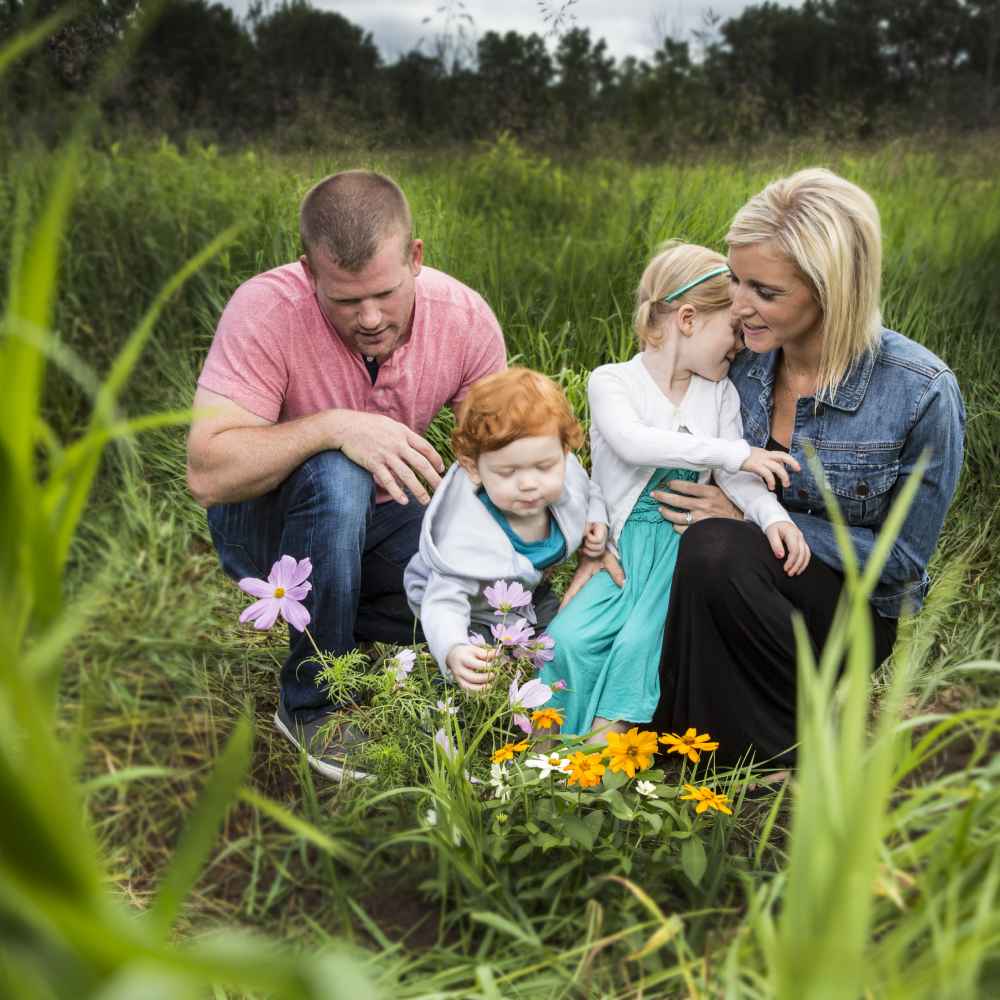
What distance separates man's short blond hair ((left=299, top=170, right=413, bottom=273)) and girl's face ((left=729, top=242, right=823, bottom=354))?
31.9 inches

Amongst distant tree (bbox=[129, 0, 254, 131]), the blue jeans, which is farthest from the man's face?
distant tree (bbox=[129, 0, 254, 131])

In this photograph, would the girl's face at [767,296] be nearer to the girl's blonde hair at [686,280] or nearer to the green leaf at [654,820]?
the girl's blonde hair at [686,280]

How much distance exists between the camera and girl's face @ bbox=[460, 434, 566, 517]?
221 cm

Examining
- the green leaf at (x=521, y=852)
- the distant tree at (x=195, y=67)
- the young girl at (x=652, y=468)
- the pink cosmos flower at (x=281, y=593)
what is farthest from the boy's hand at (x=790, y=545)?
the distant tree at (x=195, y=67)

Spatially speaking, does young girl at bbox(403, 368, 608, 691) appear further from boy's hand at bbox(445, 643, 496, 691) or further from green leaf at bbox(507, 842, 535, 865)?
green leaf at bbox(507, 842, 535, 865)

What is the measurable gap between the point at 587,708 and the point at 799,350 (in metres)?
1.02

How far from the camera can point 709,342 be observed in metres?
2.47

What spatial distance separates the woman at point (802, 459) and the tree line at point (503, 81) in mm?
2109

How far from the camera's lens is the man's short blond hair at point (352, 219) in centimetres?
240

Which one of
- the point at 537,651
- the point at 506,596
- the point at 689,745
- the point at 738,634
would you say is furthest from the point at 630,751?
the point at 738,634

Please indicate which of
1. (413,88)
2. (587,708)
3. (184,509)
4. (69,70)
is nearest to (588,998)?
(587,708)

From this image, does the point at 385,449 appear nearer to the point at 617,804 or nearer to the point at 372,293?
the point at 372,293

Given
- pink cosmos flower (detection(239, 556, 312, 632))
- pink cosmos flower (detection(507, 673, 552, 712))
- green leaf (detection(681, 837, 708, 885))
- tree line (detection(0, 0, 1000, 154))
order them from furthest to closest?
tree line (detection(0, 0, 1000, 154)), pink cosmos flower (detection(239, 556, 312, 632)), pink cosmos flower (detection(507, 673, 552, 712)), green leaf (detection(681, 837, 708, 885))

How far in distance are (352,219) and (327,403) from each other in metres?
0.53
